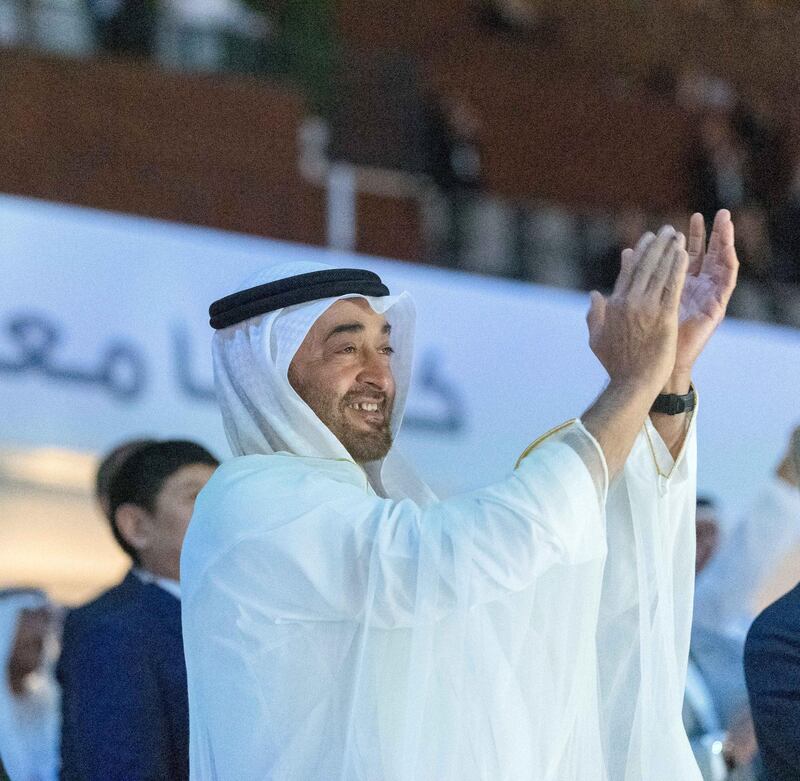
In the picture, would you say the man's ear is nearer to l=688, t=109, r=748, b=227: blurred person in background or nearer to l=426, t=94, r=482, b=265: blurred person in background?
l=426, t=94, r=482, b=265: blurred person in background

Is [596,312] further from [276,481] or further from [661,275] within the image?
[276,481]

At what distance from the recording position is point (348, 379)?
5.93 ft

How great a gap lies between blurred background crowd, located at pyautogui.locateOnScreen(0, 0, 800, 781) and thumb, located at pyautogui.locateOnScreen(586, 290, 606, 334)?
540 mm

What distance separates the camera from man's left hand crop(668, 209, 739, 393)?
1.80 metres

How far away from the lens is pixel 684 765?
172cm

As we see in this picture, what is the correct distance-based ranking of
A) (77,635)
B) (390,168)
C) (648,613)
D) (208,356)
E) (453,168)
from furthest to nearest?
(453,168)
(390,168)
(208,356)
(77,635)
(648,613)

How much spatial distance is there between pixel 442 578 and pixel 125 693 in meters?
0.84

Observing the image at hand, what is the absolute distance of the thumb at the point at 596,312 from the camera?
1708 millimetres

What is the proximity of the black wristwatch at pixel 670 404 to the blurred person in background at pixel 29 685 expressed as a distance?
1.37m

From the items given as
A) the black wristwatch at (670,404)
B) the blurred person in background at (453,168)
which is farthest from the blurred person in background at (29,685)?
the blurred person in background at (453,168)

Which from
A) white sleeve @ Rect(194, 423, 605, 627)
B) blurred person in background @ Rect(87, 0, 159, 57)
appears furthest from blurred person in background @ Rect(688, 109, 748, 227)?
white sleeve @ Rect(194, 423, 605, 627)

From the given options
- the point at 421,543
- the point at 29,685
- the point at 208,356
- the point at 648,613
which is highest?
the point at 421,543

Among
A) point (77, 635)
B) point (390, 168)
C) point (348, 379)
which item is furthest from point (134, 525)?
point (390, 168)

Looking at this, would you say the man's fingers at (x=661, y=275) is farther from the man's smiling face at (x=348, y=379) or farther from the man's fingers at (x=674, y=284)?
the man's smiling face at (x=348, y=379)
